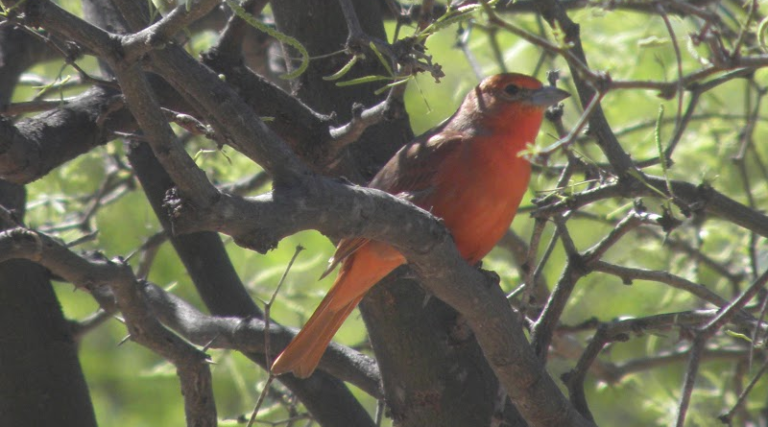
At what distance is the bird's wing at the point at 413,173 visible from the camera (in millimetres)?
3342

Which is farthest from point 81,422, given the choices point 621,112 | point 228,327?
point 621,112

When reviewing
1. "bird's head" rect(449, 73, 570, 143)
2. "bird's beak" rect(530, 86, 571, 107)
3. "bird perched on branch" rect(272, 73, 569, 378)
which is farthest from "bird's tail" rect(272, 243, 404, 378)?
"bird's beak" rect(530, 86, 571, 107)

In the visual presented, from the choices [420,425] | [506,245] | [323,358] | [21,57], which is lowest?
[420,425]

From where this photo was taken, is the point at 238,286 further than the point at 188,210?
Yes

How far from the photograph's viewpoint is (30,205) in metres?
4.92

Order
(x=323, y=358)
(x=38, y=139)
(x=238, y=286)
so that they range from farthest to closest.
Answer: (x=238, y=286) < (x=323, y=358) < (x=38, y=139)

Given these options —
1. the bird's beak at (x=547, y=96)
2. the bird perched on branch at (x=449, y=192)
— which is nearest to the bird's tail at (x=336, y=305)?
the bird perched on branch at (x=449, y=192)

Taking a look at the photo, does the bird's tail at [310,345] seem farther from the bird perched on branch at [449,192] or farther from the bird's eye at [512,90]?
the bird's eye at [512,90]

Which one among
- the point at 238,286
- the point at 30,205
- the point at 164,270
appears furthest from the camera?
the point at 164,270

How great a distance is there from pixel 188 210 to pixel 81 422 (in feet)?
6.34

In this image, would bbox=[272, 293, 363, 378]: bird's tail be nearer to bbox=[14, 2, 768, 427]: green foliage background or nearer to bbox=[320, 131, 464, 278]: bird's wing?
bbox=[320, 131, 464, 278]: bird's wing

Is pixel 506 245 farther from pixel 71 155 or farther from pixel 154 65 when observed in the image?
pixel 154 65

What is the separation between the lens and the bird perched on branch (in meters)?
3.43

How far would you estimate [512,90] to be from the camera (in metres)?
4.15
